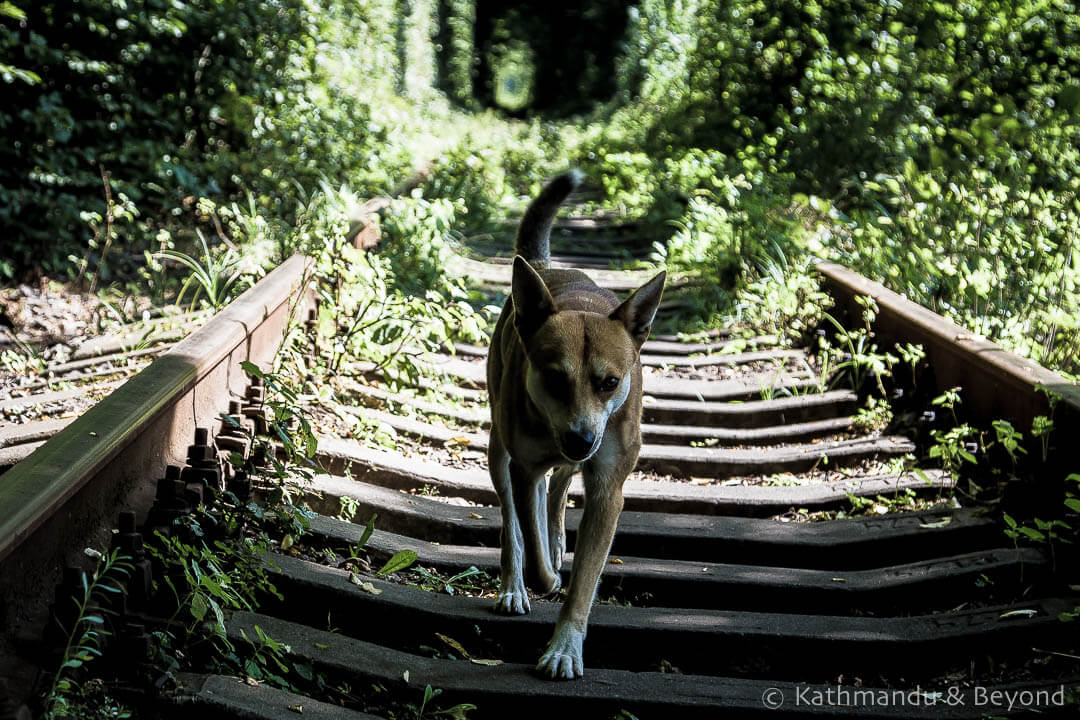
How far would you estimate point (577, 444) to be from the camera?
360cm

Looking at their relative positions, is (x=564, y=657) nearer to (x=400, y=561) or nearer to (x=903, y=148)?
(x=400, y=561)

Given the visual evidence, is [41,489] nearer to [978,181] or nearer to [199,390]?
[199,390]

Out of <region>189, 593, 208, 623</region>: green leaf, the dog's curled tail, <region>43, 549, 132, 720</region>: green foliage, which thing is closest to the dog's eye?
<region>189, 593, 208, 623</region>: green leaf

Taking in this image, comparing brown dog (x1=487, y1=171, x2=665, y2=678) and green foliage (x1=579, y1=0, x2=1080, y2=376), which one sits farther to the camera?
green foliage (x1=579, y1=0, x2=1080, y2=376)

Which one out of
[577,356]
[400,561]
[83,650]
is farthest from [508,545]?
[83,650]

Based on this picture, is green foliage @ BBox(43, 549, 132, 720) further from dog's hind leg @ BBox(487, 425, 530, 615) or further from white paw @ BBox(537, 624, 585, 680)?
dog's hind leg @ BBox(487, 425, 530, 615)

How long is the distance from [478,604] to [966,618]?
190 centimetres

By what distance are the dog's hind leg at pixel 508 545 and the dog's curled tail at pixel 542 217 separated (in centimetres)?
141

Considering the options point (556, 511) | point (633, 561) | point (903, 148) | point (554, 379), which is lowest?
point (903, 148)

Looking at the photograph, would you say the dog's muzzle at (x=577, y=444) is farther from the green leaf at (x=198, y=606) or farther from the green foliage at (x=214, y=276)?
the green foliage at (x=214, y=276)

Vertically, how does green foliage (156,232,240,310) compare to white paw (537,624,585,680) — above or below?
below

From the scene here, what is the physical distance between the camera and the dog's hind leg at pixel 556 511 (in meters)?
4.61

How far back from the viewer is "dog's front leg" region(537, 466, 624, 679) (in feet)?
11.9

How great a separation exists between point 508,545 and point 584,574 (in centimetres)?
51
